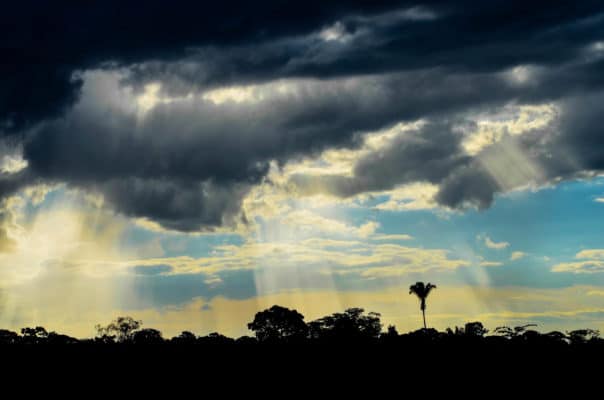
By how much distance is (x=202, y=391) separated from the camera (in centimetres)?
8681

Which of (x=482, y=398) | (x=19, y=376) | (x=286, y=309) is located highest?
(x=286, y=309)

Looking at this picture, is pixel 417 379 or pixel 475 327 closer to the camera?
pixel 417 379

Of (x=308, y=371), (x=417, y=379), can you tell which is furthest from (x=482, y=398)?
(x=308, y=371)

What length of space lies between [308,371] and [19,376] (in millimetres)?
32688

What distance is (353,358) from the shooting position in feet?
323

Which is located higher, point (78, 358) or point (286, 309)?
point (286, 309)

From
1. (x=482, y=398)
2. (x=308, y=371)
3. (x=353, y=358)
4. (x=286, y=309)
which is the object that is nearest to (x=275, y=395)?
(x=308, y=371)

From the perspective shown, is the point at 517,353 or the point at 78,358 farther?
the point at 517,353

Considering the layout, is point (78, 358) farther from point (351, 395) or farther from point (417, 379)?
point (417, 379)

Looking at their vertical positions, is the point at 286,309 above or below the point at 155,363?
above

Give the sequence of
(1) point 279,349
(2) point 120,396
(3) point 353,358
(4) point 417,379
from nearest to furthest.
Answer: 1. (2) point 120,396
2. (4) point 417,379
3. (3) point 353,358
4. (1) point 279,349

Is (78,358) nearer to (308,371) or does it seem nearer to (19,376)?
(19,376)

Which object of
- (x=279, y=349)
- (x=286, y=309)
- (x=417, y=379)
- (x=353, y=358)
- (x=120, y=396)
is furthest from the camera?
(x=286, y=309)

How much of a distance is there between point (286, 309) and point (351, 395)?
359 ft
